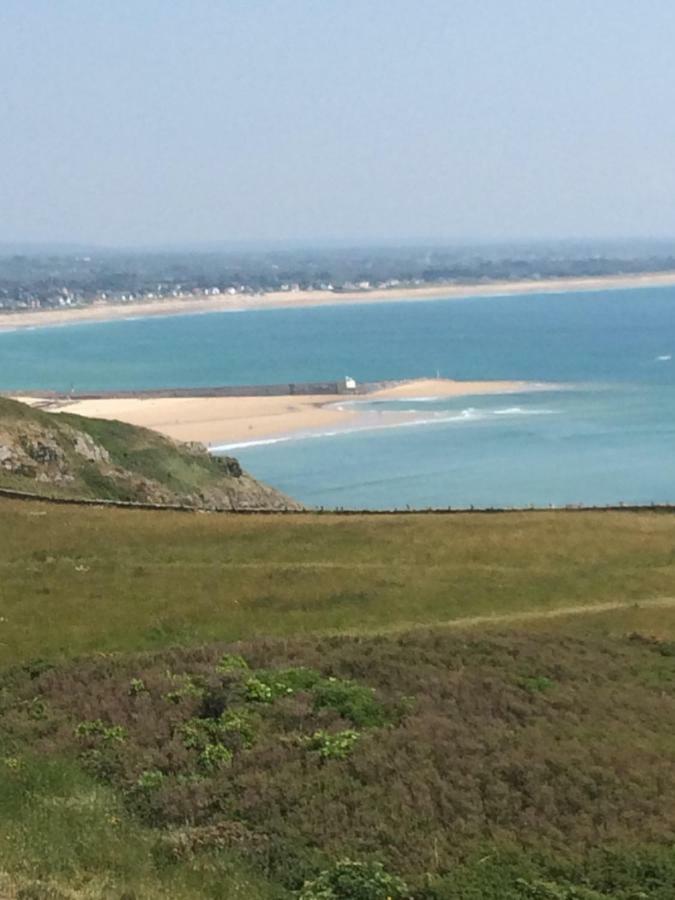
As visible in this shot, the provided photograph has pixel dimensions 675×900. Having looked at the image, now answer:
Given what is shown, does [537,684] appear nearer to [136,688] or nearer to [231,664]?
[231,664]

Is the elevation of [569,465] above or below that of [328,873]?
below

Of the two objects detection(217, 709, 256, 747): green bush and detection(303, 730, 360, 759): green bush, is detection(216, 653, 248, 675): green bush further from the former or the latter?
detection(303, 730, 360, 759): green bush

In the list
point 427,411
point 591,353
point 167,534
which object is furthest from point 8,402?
point 591,353

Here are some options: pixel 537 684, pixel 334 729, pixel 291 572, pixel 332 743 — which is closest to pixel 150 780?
pixel 332 743

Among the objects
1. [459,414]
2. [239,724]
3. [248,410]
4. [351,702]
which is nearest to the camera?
[239,724]

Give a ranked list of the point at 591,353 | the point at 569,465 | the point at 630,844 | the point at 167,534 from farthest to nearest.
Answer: the point at 591,353 → the point at 569,465 → the point at 167,534 → the point at 630,844

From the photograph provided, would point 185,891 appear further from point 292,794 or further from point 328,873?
point 292,794
